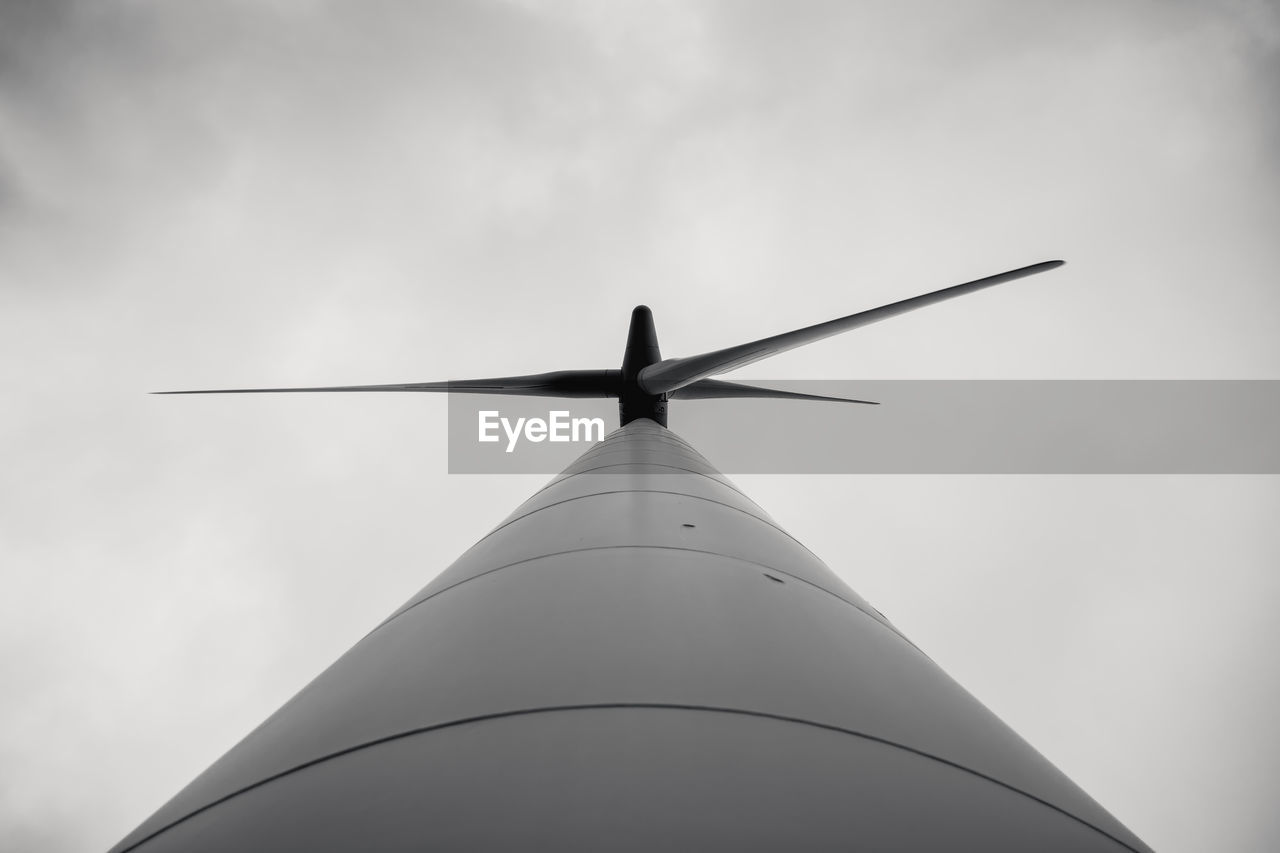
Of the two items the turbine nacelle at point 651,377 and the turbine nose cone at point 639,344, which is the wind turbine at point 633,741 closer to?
the turbine nacelle at point 651,377

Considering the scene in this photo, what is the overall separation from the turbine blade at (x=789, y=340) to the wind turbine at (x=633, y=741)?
550 centimetres

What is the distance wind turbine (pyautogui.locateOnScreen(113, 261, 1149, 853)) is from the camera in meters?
1.52

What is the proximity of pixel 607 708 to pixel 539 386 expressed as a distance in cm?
1175

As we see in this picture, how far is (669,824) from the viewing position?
1.49 meters

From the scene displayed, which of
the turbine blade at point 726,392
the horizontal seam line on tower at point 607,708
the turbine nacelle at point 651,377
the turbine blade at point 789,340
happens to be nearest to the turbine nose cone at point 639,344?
the turbine nacelle at point 651,377

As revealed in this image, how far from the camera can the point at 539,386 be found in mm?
13406

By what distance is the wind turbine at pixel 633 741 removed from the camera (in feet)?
5.00

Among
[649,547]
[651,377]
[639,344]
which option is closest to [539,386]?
[639,344]

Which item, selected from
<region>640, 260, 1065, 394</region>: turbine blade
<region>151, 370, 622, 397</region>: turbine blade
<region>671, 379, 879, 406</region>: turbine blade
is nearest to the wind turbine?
<region>640, 260, 1065, 394</region>: turbine blade

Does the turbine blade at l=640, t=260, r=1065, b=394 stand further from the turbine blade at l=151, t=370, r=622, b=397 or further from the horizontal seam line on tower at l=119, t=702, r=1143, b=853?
the horizontal seam line on tower at l=119, t=702, r=1143, b=853

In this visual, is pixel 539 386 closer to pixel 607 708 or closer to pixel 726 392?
pixel 726 392

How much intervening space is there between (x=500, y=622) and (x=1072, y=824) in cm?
192

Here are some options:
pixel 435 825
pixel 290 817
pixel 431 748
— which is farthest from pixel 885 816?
pixel 290 817

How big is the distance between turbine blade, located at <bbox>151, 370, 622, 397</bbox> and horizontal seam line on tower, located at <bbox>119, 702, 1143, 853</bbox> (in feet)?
34.5
